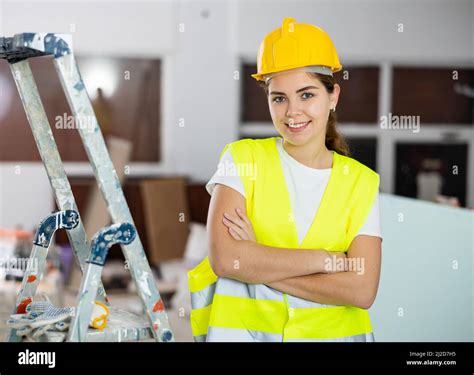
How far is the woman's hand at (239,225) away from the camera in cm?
156

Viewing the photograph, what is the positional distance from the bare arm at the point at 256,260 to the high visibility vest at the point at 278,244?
0.18 ft

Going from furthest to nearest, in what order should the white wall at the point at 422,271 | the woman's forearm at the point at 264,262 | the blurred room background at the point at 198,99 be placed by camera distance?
the blurred room background at the point at 198,99 < the white wall at the point at 422,271 < the woman's forearm at the point at 264,262

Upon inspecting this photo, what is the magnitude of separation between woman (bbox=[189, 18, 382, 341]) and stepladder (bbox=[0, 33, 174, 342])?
0.22 m

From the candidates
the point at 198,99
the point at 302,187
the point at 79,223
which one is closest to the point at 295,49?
the point at 302,187

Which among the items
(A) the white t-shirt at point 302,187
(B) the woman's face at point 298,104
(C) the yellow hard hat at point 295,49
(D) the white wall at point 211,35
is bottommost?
(A) the white t-shirt at point 302,187

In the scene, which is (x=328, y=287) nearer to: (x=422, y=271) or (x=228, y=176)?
(x=228, y=176)

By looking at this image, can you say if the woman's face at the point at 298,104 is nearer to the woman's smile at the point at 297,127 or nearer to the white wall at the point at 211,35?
the woman's smile at the point at 297,127

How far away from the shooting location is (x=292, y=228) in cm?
161

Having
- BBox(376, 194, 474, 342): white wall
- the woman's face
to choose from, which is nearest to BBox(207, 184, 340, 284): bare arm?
the woman's face

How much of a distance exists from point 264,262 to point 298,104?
0.37 m

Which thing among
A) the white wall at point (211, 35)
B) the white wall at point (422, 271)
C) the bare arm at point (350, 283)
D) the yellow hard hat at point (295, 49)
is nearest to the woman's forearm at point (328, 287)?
the bare arm at point (350, 283)

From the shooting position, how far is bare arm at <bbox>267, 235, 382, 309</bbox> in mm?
1571
